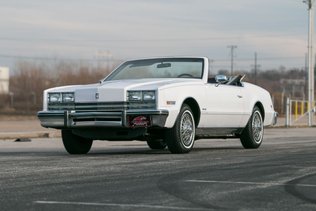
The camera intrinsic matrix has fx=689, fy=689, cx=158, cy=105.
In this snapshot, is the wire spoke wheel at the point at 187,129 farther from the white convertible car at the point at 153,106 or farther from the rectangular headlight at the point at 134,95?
the rectangular headlight at the point at 134,95

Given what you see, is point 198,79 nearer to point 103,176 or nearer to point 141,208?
point 103,176

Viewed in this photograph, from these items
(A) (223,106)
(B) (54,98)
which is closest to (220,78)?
(A) (223,106)

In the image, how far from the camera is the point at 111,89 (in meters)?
11.3

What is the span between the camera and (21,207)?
20.7 feet

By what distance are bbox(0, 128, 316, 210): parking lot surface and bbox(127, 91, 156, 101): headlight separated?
3.14 ft

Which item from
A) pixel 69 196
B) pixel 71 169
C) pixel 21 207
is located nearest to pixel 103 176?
pixel 71 169

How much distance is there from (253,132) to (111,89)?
3888mm

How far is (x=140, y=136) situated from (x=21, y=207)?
510cm

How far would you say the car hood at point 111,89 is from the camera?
11.2m

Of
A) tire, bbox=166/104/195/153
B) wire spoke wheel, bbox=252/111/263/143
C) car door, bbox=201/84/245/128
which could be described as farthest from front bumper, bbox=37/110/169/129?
wire spoke wheel, bbox=252/111/263/143

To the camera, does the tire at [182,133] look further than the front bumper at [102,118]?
Yes

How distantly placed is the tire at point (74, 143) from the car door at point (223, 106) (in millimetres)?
2201

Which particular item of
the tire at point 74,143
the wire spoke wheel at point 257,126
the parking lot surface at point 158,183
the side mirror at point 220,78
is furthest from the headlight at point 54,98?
the wire spoke wheel at point 257,126

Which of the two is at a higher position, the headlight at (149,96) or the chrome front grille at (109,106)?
the headlight at (149,96)
